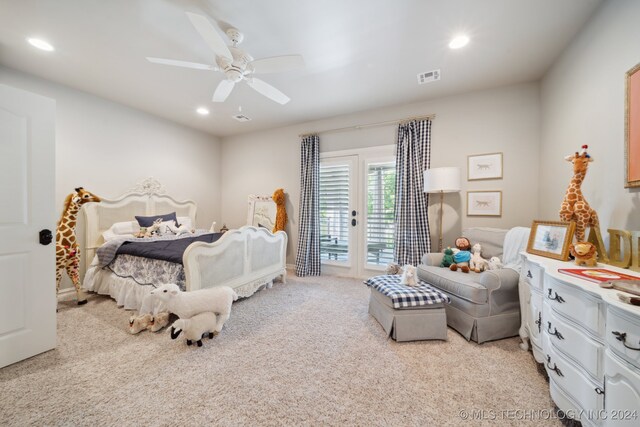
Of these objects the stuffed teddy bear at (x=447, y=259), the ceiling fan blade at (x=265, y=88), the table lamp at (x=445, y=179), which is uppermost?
the ceiling fan blade at (x=265, y=88)

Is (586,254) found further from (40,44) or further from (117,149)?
(117,149)

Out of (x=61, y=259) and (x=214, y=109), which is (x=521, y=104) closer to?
(x=214, y=109)

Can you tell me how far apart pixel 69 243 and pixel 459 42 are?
4769mm

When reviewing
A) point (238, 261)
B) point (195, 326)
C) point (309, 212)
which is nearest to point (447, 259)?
point (309, 212)

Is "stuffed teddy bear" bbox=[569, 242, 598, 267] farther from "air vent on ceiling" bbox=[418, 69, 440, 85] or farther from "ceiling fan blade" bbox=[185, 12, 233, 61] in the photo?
"ceiling fan blade" bbox=[185, 12, 233, 61]

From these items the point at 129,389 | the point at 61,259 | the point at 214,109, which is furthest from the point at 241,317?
the point at 214,109

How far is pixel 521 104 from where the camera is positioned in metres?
2.98

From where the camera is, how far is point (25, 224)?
182 cm

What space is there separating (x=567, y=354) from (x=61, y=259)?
14.8 feet

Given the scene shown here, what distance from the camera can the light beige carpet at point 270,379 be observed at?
135 centimetres

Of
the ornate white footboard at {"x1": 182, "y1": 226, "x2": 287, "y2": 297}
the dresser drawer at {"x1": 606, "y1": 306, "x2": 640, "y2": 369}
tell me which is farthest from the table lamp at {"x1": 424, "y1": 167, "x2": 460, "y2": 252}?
the ornate white footboard at {"x1": 182, "y1": 226, "x2": 287, "y2": 297}

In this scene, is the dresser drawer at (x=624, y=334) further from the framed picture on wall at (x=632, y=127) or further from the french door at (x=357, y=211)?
the french door at (x=357, y=211)

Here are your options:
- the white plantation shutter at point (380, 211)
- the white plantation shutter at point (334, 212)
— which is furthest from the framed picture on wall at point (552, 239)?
the white plantation shutter at point (334, 212)

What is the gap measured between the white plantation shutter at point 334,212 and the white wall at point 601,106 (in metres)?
2.63
